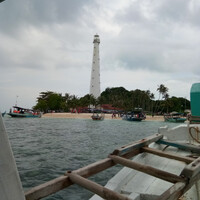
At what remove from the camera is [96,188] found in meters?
2.24

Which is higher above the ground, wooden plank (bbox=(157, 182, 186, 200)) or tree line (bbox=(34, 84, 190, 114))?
tree line (bbox=(34, 84, 190, 114))

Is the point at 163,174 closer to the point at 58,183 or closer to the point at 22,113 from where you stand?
the point at 58,183

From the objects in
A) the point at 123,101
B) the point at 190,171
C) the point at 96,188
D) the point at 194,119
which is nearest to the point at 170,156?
the point at 190,171

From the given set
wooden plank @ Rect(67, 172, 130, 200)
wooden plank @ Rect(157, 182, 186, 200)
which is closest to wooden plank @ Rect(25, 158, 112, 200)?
wooden plank @ Rect(67, 172, 130, 200)

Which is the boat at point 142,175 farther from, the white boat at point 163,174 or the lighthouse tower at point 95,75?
the lighthouse tower at point 95,75

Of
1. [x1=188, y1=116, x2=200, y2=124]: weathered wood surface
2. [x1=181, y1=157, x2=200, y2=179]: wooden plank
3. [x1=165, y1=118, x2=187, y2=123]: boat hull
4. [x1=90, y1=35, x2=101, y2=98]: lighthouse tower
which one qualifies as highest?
[x1=90, y1=35, x2=101, y2=98]: lighthouse tower

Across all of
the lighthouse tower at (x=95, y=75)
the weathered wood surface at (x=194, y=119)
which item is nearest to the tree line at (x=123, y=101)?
the lighthouse tower at (x=95, y=75)

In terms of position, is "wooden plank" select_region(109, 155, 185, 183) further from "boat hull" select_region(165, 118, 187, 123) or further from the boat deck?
"boat hull" select_region(165, 118, 187, 123)

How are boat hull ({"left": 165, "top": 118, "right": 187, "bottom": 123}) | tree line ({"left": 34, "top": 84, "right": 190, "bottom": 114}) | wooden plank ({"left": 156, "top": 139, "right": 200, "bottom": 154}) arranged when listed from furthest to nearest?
1. tree line ({"left": 34, "top": 84, "right": 190, "bottom": 114})
2. boat hull ({"left": 165, "top": 118, "right": 187, "bottom": 123})
3. wooden plank ({"left": 156, "top": 139, "right": 200, "bottom": 154})

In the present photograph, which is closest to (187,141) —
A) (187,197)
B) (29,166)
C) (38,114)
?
(187,197)

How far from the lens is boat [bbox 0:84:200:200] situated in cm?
203

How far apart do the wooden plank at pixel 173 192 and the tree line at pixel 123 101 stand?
271 feet

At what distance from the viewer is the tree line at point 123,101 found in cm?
8494

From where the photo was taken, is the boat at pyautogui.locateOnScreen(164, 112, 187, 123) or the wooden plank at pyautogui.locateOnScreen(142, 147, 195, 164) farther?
the boat at pyautogui.locateOnScreen(164, 112, 187, 123)
